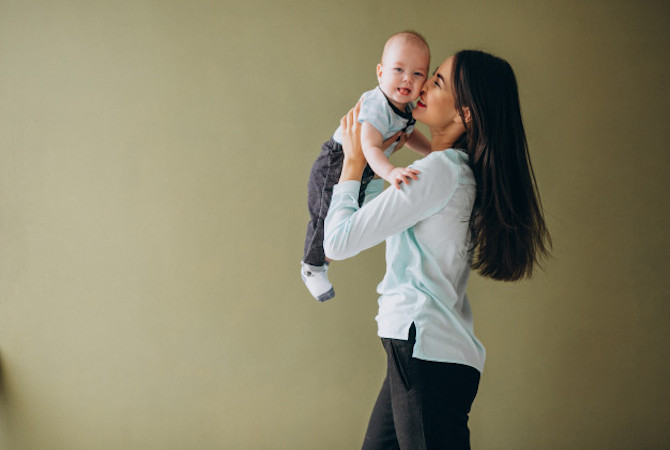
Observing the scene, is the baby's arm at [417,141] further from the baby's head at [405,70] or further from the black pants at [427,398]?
the black pants at [427,398]

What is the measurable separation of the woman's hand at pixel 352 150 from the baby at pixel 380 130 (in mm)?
17

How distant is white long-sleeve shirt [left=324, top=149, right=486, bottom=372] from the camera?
1140 mm

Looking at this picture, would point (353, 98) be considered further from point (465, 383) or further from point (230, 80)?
point (465, 383)

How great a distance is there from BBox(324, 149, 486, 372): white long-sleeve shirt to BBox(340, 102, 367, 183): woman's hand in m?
0.10

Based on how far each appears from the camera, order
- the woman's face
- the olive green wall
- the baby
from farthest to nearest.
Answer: the olive green wall
the baby
the woman's face

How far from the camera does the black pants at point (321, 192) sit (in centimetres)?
158

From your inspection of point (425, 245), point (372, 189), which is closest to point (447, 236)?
point (425, 245)

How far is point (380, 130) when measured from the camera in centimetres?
141

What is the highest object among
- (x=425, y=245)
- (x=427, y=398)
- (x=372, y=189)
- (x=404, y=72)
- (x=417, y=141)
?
(x=404, y=72)

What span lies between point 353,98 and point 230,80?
20.6 inches

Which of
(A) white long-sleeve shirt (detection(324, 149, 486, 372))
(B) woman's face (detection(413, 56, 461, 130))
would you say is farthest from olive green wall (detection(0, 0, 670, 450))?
(A) white long-sleeve shirt (detection(324, 149, 486, 372))

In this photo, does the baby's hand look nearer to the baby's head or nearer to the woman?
the woman

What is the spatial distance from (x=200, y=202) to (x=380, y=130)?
1.05m

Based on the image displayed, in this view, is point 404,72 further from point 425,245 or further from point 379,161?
point 425,245
